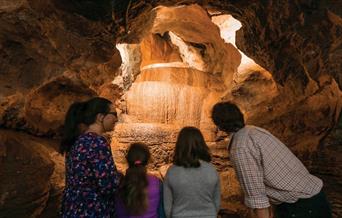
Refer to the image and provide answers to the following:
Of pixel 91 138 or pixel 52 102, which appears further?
pixel 52 102

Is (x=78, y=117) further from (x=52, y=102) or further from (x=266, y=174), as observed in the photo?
(x=52, y=102)

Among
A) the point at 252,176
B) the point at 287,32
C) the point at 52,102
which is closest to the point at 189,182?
the point at 252,176

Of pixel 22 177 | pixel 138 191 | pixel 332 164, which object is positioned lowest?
pixel 22 177

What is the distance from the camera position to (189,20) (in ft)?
35.1

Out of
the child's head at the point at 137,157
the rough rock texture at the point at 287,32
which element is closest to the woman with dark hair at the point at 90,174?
the child's head at the point at 137,157

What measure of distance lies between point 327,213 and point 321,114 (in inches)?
155

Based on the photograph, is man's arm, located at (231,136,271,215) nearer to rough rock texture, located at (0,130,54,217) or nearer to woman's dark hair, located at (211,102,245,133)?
woman's dark hair, located at (211,102,245,133)

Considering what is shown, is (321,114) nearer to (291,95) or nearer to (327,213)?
(291,95)

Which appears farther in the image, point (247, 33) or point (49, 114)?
point (247, 33)

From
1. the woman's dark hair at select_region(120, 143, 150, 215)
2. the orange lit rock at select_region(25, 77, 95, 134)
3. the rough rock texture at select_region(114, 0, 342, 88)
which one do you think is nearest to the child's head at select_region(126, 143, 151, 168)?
the woman's dark hair at select_region(120, 143, 150, 215)

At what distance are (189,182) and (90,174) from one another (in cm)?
70

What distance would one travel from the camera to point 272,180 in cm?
245

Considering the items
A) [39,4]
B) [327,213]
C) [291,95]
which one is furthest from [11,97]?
[291,95]

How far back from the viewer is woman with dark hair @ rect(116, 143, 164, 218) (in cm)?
251
